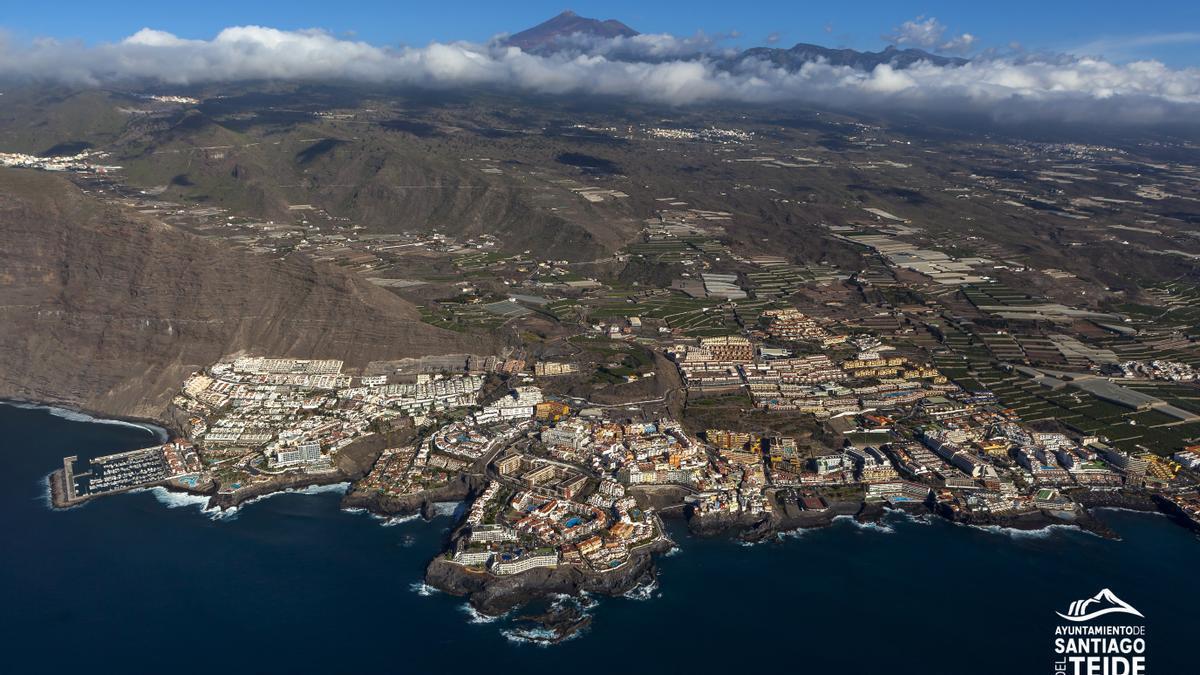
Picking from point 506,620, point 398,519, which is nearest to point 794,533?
point 506,620

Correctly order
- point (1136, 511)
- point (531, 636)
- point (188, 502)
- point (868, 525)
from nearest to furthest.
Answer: point (531, 636) → point (868, 525) → point (1136, 511) → point (188, 502)

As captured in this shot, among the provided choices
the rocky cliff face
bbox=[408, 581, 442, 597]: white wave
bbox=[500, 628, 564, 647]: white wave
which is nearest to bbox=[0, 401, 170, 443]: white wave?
the rocky cliff face

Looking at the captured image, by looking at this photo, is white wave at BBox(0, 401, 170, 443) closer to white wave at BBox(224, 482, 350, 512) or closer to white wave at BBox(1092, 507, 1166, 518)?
white wave at BBox(224, 482, 350, 512)

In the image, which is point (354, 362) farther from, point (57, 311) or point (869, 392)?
point (869, 392)

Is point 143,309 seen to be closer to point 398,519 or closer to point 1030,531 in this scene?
point 398,519

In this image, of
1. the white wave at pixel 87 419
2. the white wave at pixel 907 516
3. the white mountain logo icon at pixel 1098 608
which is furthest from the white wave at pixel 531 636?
the white wave at pixel 87 419
